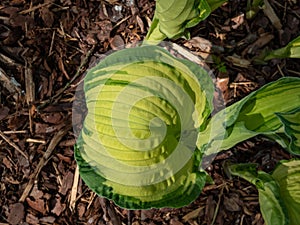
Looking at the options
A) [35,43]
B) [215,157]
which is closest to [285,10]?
[215,157]

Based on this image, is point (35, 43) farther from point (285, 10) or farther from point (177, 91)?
point (285, 10)

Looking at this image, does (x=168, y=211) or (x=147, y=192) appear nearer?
(x=147, y=192)

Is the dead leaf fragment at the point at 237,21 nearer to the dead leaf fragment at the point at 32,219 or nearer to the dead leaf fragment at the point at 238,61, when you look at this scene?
the dead leaf fragment at the point at 238,61

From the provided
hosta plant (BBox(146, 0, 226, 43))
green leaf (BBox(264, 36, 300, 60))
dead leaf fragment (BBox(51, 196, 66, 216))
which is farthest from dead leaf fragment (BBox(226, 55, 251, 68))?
dead leaf fragment (BBox(51, 196, 66, 216))

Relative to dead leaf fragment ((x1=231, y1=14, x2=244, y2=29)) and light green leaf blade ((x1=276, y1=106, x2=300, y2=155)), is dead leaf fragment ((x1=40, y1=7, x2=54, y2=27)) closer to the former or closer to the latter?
dead leaf fragment ((x1=231, y1=14, x2=244, y2=29))

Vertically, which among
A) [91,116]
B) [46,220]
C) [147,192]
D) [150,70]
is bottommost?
[46,220]

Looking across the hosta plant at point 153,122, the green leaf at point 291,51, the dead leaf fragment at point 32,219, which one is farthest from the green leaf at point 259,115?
the dead leaf fragment at point 32,219
